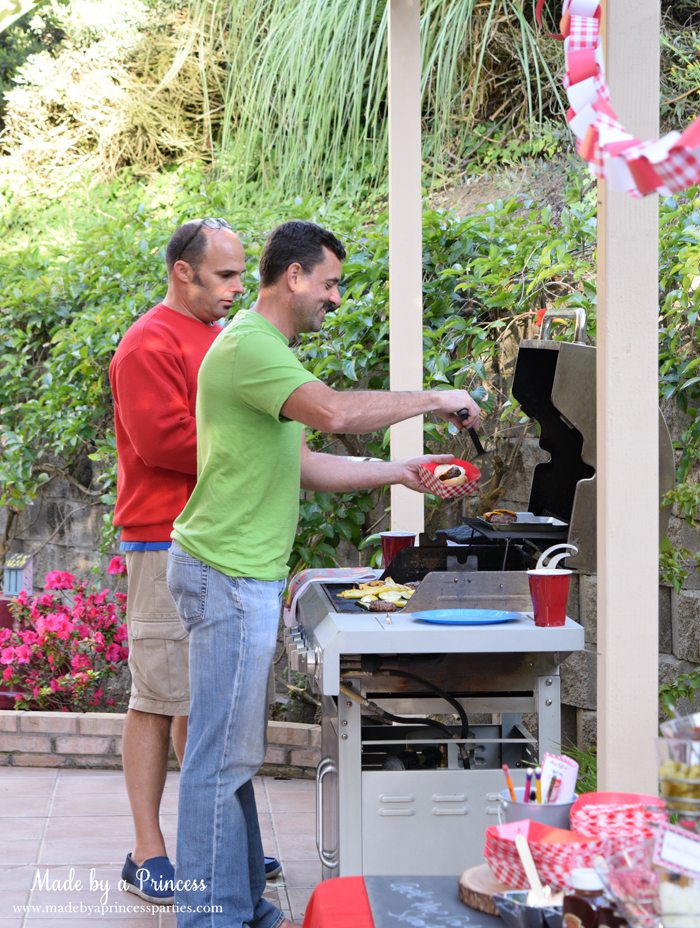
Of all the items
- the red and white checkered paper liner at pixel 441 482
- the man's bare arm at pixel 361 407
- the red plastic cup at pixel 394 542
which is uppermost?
the man's bare arm at pixel 361 407

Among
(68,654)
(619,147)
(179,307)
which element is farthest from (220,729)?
(68,654)

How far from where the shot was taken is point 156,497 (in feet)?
11.6

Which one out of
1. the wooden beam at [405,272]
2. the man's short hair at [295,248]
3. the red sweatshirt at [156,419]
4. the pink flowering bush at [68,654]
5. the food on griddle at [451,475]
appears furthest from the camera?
the pink flowering bush at [68,654]

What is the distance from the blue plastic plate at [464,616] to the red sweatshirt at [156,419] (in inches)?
38.1

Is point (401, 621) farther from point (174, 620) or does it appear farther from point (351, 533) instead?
point (351, 533)

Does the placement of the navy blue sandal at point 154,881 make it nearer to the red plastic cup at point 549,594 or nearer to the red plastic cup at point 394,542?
the red plastic cup at point 394,542

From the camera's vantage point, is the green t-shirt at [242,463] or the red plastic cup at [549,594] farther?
→ the green t-shirt at [242,463]

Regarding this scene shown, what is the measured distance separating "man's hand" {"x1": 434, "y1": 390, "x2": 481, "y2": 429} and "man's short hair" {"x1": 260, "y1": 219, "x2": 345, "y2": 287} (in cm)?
46

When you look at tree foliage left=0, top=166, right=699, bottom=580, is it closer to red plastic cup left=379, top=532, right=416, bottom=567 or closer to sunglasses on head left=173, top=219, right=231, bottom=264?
red plastic cup left=379, top=532, right=416, bottom=567

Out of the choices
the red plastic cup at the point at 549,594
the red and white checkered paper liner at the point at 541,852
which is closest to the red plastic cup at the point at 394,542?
the red plastic cup at the point at 549,594

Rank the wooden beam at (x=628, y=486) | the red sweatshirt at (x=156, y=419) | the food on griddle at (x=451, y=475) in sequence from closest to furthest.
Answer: the wooden beam at (x=628, y=486), the food on griddle at (x=451, y=475), the red sweatshirt at (x=156, y=419)

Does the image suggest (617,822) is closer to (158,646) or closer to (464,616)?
(464,616)

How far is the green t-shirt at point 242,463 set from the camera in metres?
2.86

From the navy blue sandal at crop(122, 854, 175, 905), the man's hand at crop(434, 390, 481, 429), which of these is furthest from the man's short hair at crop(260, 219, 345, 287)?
the navy blue sandal at crop(122, 854, 175, 905)
